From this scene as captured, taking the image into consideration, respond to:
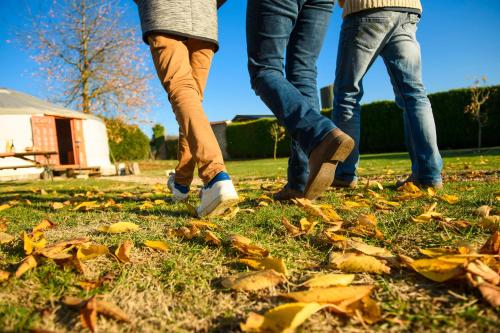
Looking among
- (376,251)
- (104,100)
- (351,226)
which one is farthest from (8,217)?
(104,100)

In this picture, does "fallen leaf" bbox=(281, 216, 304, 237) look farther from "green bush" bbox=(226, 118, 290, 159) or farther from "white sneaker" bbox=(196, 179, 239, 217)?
"green bush" bbox=(226, 118, 290, 159)

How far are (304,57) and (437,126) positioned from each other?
59.2 ft

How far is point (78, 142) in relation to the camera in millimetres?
16781

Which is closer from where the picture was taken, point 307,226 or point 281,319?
point 281,319

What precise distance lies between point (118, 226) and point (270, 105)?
1.04 metres

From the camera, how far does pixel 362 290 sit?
2.54 feet

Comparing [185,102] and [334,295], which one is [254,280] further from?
[185,102]

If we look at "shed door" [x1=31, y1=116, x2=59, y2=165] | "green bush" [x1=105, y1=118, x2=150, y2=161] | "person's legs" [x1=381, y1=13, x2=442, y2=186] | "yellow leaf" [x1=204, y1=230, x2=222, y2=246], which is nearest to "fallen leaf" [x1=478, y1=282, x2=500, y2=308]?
"yellow leaf" [x1=204, y1=230, x2=222, y2=246]

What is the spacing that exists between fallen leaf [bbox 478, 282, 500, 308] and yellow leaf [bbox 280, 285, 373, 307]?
0.73 feet

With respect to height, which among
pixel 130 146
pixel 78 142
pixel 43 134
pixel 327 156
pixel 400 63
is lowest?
pixel 327 156

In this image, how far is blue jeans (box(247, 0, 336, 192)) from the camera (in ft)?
6.13

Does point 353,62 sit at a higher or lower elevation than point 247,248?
higher

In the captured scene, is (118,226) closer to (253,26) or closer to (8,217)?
(8,217)

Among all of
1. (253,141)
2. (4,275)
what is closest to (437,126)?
(253,141)
